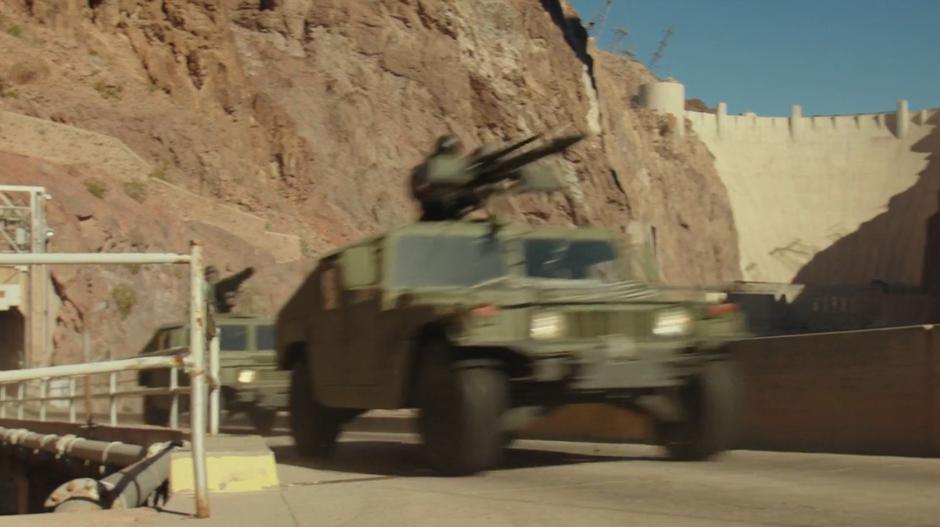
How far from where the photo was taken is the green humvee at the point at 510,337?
8.71 metres

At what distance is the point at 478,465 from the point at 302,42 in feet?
167

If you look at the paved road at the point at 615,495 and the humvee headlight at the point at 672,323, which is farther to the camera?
the humvee headlight at the point at 672,323

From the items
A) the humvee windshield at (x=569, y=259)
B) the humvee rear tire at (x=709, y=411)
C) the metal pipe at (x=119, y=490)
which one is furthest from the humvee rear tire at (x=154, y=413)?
the humvee rear tire at (x=709, y=411)

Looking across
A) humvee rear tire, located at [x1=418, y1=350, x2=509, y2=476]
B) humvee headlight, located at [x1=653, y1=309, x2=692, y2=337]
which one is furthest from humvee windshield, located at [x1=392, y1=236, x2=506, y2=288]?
humvee headlight, located at [x1=653, y1=309, x2=692, y2=337]

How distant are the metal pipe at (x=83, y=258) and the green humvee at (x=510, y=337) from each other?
2724mm

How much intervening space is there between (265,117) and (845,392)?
43.6 metres

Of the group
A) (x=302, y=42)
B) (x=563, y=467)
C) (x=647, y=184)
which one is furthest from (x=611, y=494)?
(x=647, y=184)

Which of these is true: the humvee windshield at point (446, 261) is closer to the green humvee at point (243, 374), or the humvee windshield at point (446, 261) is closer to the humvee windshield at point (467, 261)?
the humvee windshield at point (467, 261)

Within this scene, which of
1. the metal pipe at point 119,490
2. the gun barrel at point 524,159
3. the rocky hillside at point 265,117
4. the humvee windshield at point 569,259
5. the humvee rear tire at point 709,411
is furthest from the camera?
the rocky hillside at point 265,117

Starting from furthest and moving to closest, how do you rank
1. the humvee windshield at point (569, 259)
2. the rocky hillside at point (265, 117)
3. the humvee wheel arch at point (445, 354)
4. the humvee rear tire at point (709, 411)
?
the rocky hillside at point (265, 117) < the humvee windshield at point (569, 259) < the humvee rear tire at point (709, 411) < the humvee wheel arch at point (445, 354)

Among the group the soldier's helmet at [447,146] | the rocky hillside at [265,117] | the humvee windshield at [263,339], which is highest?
the rocky hillside at [265,117]

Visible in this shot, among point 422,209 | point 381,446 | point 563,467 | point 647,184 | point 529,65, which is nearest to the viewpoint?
point 563,467

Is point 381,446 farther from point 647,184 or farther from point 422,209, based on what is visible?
point 647,184

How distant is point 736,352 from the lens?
478 inches
